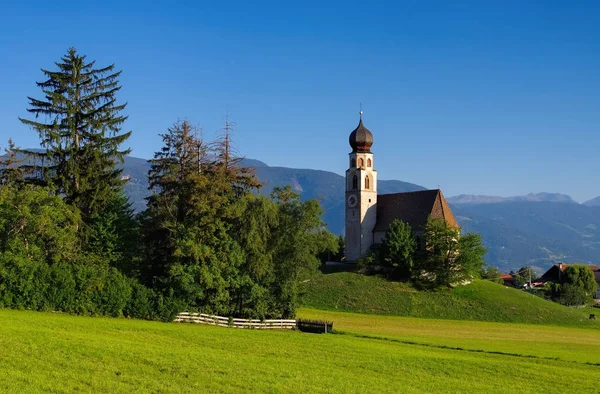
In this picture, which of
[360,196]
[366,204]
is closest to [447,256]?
[366,204]

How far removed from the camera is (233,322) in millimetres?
48750

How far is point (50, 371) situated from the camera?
21.1 metres

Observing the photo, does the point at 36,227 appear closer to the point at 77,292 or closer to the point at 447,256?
the point at 77,292

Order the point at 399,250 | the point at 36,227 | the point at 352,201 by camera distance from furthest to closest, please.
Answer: the point at 352,201, the point at 399,250, the point at 36,227

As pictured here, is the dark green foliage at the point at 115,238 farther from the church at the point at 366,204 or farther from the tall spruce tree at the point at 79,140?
the church at the point at 366,204

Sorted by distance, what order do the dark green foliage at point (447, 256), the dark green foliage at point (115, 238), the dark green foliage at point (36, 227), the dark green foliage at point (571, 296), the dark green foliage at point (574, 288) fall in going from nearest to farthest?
the dark green foliage at point (36, 227)
the dark green foliage at point (115, 238)
the dark green foliage at point (447, 256)
the dark green foliage at point (571, 296)
the dark green foliage at point (574, 288)

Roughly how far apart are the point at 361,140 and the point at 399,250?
20.7 meters

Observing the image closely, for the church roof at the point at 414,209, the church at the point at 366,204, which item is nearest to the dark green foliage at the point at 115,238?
the church roof at the point at 414,209

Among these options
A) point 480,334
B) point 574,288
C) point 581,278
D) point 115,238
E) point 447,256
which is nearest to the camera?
point 115,238

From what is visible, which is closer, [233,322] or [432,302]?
[233,322]

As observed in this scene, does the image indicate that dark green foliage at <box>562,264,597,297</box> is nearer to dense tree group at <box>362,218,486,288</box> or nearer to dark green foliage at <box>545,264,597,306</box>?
dark green foliage at <box>545,264,597,306</box>

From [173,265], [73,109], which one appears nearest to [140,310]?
[173,265]

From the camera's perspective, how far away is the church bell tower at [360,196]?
100m

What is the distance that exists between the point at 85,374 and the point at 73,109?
1289 inches
